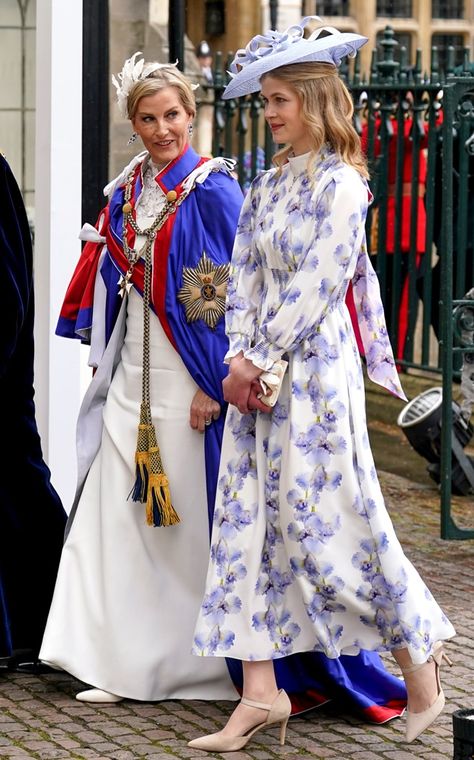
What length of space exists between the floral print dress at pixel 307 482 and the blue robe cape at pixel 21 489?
741mm

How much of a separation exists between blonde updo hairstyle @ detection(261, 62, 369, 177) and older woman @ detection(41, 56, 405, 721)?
0.53 metres

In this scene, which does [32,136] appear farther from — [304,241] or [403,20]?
[403,20]

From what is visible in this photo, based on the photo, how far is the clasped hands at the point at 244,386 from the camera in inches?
171

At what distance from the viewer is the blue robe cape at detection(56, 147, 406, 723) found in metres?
4.67

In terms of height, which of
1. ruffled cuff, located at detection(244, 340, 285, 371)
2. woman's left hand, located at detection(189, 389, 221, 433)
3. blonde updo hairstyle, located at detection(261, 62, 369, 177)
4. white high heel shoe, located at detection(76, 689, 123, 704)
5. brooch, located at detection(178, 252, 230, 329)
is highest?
blonde updo hairstyle, located at detection(261, 62, 369, 177)

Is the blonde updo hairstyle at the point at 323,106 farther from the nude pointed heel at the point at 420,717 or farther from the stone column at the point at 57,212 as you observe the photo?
the stone column at the point at 57,212

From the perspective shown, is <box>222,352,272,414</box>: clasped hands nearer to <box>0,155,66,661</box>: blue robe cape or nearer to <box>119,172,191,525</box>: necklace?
<box>119,172,191,525</box>: necklace

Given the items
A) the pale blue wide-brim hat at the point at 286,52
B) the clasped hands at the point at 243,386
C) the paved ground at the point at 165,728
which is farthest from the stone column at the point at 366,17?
the clasped hands at the point at 243,386

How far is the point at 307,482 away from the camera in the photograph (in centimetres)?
431

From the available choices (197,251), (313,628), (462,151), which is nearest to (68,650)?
(313,628)

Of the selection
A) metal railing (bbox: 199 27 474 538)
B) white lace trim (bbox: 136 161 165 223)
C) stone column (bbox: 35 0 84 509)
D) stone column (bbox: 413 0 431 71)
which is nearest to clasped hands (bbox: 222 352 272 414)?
white lace trim (bbox: 136 161 165 223)

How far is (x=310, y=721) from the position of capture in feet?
15.3

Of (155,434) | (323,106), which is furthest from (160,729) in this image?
(323,106)

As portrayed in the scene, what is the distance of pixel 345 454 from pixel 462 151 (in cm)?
320
